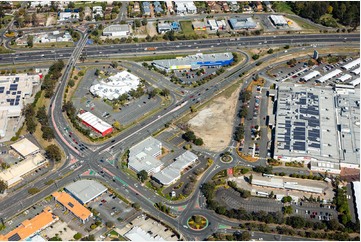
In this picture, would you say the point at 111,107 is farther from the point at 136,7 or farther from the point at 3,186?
the point at 136,7

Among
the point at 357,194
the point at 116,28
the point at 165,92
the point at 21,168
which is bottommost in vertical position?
the point at 21,168

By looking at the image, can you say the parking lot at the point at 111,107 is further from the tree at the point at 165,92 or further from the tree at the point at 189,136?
the tree at the point at 189,136

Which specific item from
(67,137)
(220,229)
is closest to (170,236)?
(220,229)

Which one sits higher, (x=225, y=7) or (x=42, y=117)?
(x=225, y=7)

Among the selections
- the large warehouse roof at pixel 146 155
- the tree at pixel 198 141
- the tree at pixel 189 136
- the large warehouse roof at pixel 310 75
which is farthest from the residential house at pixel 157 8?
the tree at pixel 198 141

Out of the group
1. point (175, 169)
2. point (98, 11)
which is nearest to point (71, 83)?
point (175, 169)

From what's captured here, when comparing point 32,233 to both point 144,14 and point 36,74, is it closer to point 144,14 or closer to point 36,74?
point 36,74

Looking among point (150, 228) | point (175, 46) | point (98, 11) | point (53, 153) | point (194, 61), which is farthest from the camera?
point (98, 11)
